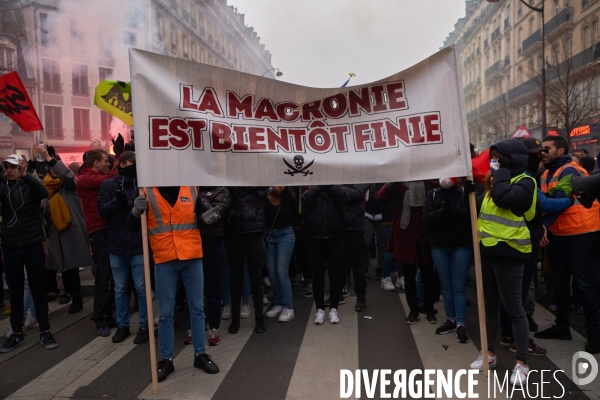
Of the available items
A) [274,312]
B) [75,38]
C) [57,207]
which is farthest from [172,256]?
[75,38]

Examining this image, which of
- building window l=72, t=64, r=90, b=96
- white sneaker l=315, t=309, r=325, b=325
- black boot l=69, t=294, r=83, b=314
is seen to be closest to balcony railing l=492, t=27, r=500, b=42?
building window l=72, t=64, r=90, b=96

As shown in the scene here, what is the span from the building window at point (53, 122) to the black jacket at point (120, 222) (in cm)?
2652

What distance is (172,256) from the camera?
4020mm

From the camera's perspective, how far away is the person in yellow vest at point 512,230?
12.2ft

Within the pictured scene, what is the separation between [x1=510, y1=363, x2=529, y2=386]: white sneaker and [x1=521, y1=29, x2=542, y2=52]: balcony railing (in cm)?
3476

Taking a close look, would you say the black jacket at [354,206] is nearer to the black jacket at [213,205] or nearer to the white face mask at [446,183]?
the white face mask at [446,183]

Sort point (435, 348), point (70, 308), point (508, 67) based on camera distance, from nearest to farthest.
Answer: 1. point (435, 348)
2. point (70, 308)
3. point (508, 67)

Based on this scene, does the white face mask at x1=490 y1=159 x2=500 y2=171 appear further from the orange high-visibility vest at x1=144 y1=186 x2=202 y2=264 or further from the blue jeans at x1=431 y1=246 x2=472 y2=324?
the orange high-visibility vest at x1=144 y1=186 x2=202 y2=264

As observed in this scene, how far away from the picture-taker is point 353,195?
5.64m

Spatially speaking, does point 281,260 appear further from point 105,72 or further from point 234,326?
point 105,72

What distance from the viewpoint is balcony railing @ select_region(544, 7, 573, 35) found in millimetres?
27795

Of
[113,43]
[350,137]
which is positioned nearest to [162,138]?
[350,137]

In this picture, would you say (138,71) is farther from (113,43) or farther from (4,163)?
(113,43)

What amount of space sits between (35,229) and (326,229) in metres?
3.24
